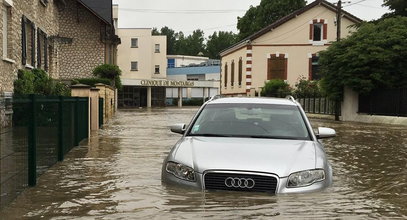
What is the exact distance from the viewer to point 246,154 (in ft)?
19.7

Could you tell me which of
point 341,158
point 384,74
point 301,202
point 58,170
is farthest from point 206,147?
point 384,74

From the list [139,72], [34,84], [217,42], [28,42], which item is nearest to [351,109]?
[28,42]

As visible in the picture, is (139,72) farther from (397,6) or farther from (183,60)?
(397,6)

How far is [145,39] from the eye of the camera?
64.2 meters

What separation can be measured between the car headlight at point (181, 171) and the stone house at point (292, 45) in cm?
3890

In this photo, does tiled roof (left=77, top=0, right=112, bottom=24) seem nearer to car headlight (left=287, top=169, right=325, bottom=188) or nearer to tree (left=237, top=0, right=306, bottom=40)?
car headlight (left=287, top=169, right=325, bottom=188)

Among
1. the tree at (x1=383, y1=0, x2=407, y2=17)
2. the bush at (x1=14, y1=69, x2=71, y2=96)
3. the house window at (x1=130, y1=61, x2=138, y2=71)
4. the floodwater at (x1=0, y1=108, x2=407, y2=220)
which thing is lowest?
the floodwater at (x1=0, y1=108, x2=407, y2=220)

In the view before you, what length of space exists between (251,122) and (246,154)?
1.40 meters

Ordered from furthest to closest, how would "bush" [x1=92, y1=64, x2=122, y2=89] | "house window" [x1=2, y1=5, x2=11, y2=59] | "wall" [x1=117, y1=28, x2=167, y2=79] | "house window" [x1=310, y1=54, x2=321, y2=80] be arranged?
1. "wall" [x1=117, y1=28, x2=167, y2=79]
2. "house window" [x1=310, y1=54, x2=321, y2=80]
3. "bush" [x1=92, y1=64, x2=122, y2=89]
4. "house window" [x1=2, y1=5, x2=11, y2=59]

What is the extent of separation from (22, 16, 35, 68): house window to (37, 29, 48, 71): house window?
4.92 ft

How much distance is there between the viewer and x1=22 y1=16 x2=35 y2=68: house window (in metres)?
17.3

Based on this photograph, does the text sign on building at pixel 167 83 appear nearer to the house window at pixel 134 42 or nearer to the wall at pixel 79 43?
the house window at pixel 134 42

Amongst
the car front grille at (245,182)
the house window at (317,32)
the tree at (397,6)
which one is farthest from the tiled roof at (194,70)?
the car front grille at (245,182)

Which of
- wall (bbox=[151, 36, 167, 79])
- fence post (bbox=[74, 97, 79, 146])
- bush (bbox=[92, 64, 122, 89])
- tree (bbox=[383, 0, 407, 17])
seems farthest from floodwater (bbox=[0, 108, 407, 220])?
wall (bbox=[151, 36, 167, 79])
